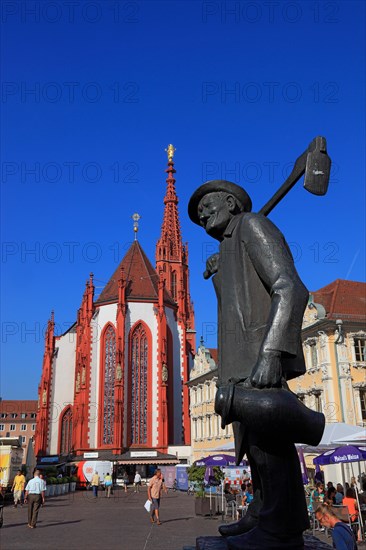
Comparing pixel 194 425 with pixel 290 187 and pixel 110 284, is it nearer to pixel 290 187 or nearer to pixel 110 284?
pixel 110 284

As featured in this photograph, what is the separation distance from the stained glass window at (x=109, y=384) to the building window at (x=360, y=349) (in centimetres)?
2965

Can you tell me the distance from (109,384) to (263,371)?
49019 mm

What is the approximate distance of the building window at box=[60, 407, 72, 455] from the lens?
54287mm

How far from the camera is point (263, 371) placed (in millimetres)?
2504

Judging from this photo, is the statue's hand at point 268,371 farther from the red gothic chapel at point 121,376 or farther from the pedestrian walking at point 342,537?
the red gothic chapel at point 121,376

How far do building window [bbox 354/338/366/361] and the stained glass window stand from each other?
29647 millimetres

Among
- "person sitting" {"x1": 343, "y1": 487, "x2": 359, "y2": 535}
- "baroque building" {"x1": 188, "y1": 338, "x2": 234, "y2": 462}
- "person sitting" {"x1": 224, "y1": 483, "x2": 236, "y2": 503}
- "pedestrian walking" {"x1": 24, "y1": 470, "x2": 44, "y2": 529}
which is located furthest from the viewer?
"baroque building" {"x1": 188, "y1": 338, "x2": 234, "y2": 462}

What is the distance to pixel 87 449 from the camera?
154 ft

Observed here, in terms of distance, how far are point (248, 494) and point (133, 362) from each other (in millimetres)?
36668

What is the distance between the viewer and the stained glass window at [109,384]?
47.9 metres

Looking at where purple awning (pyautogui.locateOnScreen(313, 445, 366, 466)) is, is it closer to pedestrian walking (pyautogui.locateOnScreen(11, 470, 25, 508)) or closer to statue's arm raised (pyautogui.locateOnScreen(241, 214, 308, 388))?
statue's arm raised (pyautogui.locateOnScreen(241, 214, 308, 388))

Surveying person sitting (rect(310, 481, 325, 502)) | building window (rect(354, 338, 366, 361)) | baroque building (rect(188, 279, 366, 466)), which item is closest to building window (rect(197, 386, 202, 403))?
baroque building (rect(188, 279, 366, 466))

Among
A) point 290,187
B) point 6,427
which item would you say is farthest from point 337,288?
point 6,427

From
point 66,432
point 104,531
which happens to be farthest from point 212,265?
point 66,432
